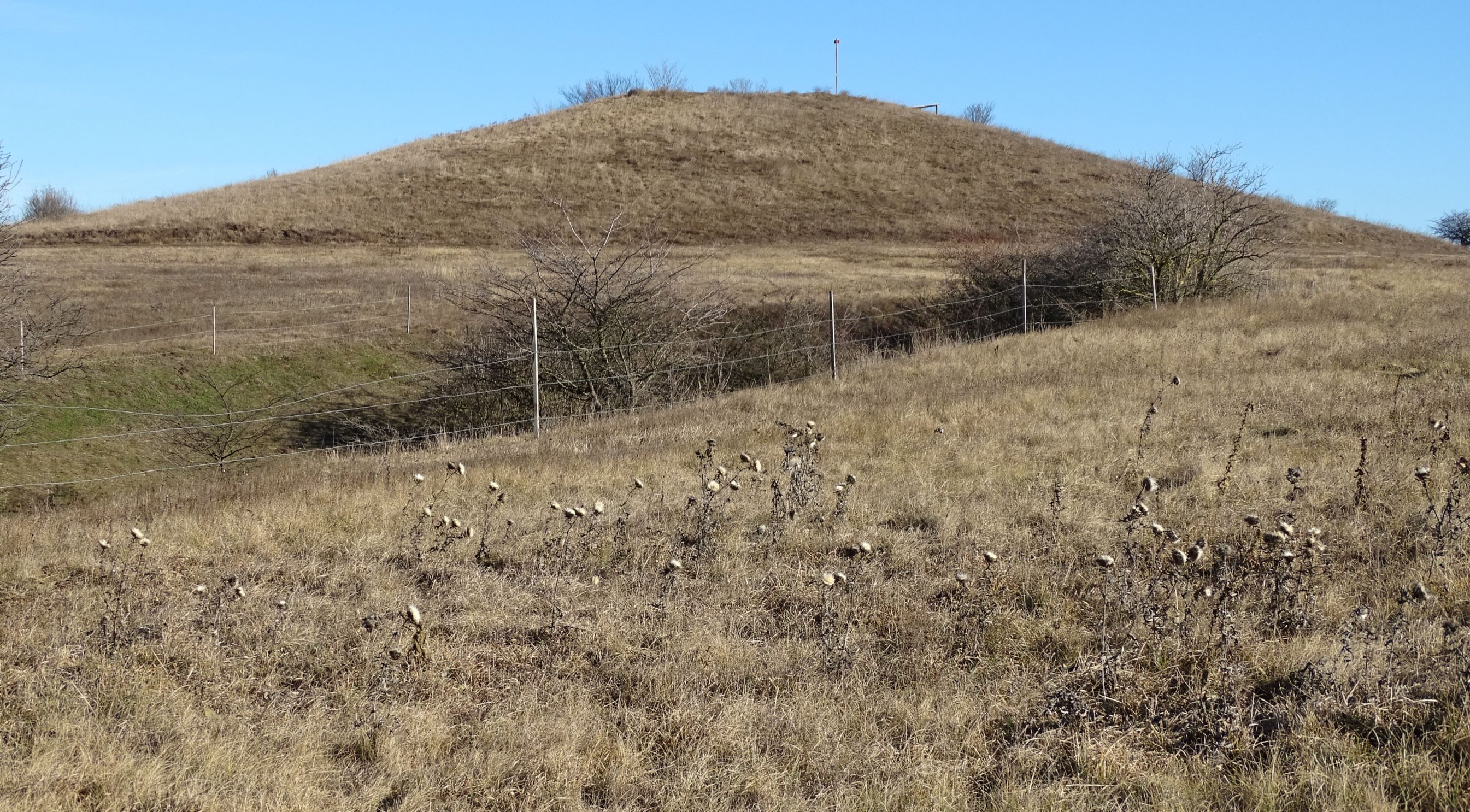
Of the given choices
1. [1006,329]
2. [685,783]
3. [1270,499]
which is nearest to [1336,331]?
[1006,329]

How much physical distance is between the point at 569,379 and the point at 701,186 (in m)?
37.4

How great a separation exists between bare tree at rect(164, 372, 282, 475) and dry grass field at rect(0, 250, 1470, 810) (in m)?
10.8

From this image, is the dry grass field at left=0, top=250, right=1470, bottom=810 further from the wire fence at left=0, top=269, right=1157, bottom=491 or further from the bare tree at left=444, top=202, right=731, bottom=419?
the bare tree at left=444, top=202, right=731, bottom=419

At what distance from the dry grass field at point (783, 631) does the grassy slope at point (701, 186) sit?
32681 millimetres

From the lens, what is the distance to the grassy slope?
4578 cm

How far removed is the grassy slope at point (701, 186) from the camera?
45.8 metres

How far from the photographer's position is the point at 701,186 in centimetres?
5297

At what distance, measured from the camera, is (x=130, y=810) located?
3457 mm

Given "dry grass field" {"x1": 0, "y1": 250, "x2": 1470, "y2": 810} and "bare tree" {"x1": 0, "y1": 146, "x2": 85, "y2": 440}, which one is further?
"bare tree" {"x1": 0, "y1": 146, "x2": 85, "y2": 440}

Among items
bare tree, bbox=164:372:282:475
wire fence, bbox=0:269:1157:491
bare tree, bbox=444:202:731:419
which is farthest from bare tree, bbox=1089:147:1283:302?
bare tree, bbox=164:372:282:475

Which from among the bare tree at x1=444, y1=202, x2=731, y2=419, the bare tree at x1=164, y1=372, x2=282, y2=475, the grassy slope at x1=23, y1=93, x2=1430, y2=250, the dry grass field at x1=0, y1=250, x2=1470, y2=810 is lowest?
the bare tree at x1=164, y1=372, x2=282, y2=475

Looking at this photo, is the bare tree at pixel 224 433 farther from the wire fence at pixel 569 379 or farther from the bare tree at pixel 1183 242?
the bare tree at pixel 1183 242

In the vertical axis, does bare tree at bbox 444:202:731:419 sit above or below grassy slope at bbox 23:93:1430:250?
below

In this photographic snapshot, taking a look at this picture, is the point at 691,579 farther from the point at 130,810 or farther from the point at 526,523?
the point at 130,810
